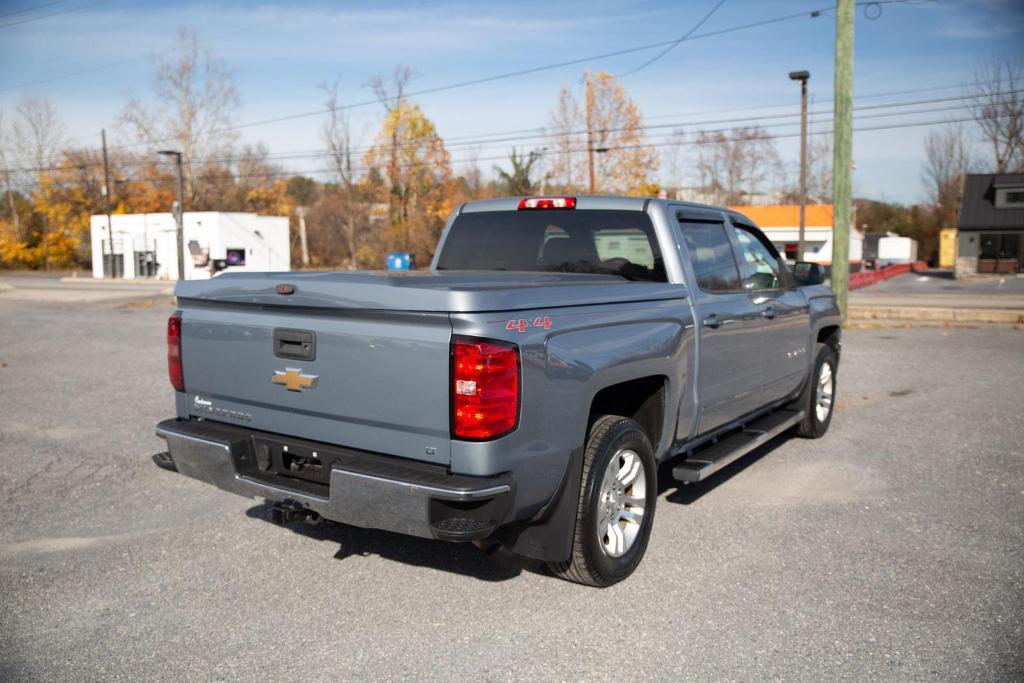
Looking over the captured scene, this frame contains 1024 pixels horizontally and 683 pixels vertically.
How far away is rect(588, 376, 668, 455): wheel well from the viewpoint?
172 inches

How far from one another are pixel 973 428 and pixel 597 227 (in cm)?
465

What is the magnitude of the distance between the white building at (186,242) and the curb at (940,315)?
3590 centimetres

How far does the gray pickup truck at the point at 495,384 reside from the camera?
330cm

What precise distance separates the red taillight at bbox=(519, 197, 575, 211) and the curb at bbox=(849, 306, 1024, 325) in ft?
47.7

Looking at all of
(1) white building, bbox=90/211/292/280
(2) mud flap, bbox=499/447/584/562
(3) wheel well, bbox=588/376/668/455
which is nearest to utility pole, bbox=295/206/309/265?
(1) white building, bbox=90/211/292/280

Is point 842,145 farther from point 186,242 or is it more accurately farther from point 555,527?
point 186,242

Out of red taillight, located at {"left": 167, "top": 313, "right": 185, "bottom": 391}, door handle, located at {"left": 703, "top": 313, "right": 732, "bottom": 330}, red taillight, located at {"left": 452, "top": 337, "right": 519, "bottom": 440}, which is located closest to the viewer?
red taillight, located at {"left": 452, "top": 337, "right": 519, "bottom": 440}

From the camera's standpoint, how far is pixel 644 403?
178 inches

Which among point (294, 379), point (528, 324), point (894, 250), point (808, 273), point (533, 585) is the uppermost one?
point (894, 250)

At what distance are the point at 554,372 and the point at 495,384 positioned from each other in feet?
1.21

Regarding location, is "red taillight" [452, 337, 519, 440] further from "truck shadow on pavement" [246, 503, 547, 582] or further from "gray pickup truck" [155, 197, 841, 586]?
"truck shadow on pavement" [246, 503, 547, 582]

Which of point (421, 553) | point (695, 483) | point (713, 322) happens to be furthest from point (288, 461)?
point (695, 483)

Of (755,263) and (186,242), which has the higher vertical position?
(186,242)

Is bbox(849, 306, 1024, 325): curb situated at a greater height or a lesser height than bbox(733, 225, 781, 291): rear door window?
lesser
